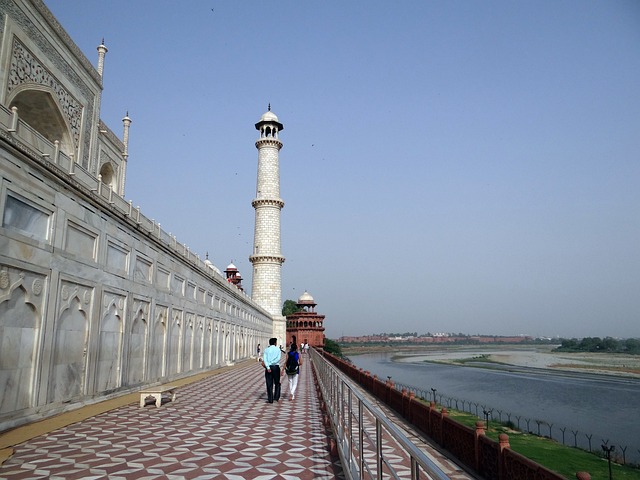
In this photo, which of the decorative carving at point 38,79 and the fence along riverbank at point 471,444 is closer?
the fence along riverbank at point 471,444

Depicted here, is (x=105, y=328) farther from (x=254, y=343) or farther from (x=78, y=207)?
(x=254, y=343)

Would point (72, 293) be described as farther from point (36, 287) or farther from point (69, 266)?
point (36, 287)

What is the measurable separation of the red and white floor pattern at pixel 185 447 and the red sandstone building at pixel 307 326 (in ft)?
131

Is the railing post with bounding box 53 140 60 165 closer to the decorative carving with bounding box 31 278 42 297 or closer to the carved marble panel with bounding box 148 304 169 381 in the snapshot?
the decorative carving with bounding box 31 278 42 297

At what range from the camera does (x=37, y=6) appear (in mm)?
12836

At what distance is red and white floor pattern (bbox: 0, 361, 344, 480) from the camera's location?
16.7 ft

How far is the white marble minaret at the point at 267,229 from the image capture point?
40.8 m

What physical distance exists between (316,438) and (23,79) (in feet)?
37.8

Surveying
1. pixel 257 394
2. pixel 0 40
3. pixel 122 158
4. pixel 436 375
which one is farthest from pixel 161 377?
pixel 436 375

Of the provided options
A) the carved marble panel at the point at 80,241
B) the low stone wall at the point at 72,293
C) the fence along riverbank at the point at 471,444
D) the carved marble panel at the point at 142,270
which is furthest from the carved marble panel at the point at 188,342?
the fence along riverbank at the point at 471,444

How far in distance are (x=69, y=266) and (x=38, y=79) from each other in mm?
7222

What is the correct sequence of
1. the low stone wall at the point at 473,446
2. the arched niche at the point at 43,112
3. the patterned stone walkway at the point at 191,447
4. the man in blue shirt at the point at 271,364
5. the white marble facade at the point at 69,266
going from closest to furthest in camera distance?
the low stone wall at the point at 473,446
the patterned stone walkway at the point at 191,447
the white marble facade at the point at 69,266
the man in blue shirt at the point at 271,364
the arched niche at the point at 43,112

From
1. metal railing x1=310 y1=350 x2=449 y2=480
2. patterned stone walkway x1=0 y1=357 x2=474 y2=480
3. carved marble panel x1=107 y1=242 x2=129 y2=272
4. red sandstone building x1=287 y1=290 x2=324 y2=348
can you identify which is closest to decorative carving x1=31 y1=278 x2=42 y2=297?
patterned stone walkway x1=0 y1=357 x2=474 y2=480

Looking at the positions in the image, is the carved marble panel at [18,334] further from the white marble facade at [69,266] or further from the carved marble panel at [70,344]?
the carved marble panel at [70,344]
